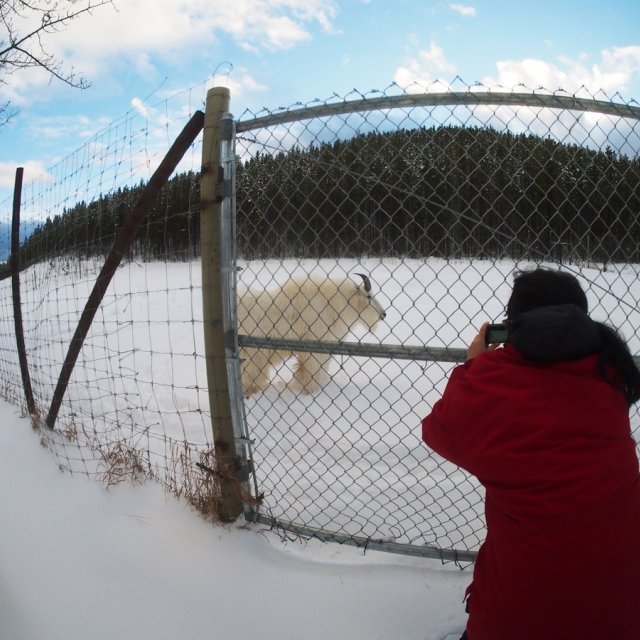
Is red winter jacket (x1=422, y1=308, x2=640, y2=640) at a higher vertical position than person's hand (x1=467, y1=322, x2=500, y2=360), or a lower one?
lower

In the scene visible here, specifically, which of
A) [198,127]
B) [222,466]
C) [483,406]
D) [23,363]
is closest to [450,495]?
[222,466]

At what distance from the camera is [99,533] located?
8.36 ft

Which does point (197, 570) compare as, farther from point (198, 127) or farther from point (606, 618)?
point (198, 127)

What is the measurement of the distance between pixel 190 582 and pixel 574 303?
82.6 inches

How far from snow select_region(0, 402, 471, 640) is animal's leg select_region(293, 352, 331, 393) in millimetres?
3461

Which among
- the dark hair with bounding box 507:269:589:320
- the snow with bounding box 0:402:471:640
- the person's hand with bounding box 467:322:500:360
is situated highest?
the dark hair with bounding box 507:269:589:320

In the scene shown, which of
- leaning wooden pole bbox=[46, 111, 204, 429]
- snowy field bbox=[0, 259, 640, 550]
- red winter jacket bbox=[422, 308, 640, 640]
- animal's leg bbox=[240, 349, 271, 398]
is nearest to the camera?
red winter jacket bbox=[422, 308, 640, 640]

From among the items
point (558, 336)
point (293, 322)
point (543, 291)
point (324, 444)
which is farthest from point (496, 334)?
point (293, 322)

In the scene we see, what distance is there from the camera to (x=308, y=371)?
617 cm

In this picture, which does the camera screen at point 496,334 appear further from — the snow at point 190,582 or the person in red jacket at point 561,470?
the snow at point 190,582

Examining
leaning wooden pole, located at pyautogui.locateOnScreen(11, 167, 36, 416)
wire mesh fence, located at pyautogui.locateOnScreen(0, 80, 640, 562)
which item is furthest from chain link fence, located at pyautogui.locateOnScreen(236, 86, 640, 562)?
leaning wooden pole, located at pyautogui.locateOnScreen(11, 167, 36, 416)

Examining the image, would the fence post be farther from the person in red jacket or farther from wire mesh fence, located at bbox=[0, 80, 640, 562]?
the person in red jacket

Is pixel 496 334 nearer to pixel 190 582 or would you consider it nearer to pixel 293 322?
pixel 190 582

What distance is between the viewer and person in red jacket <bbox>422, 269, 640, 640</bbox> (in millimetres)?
1210
